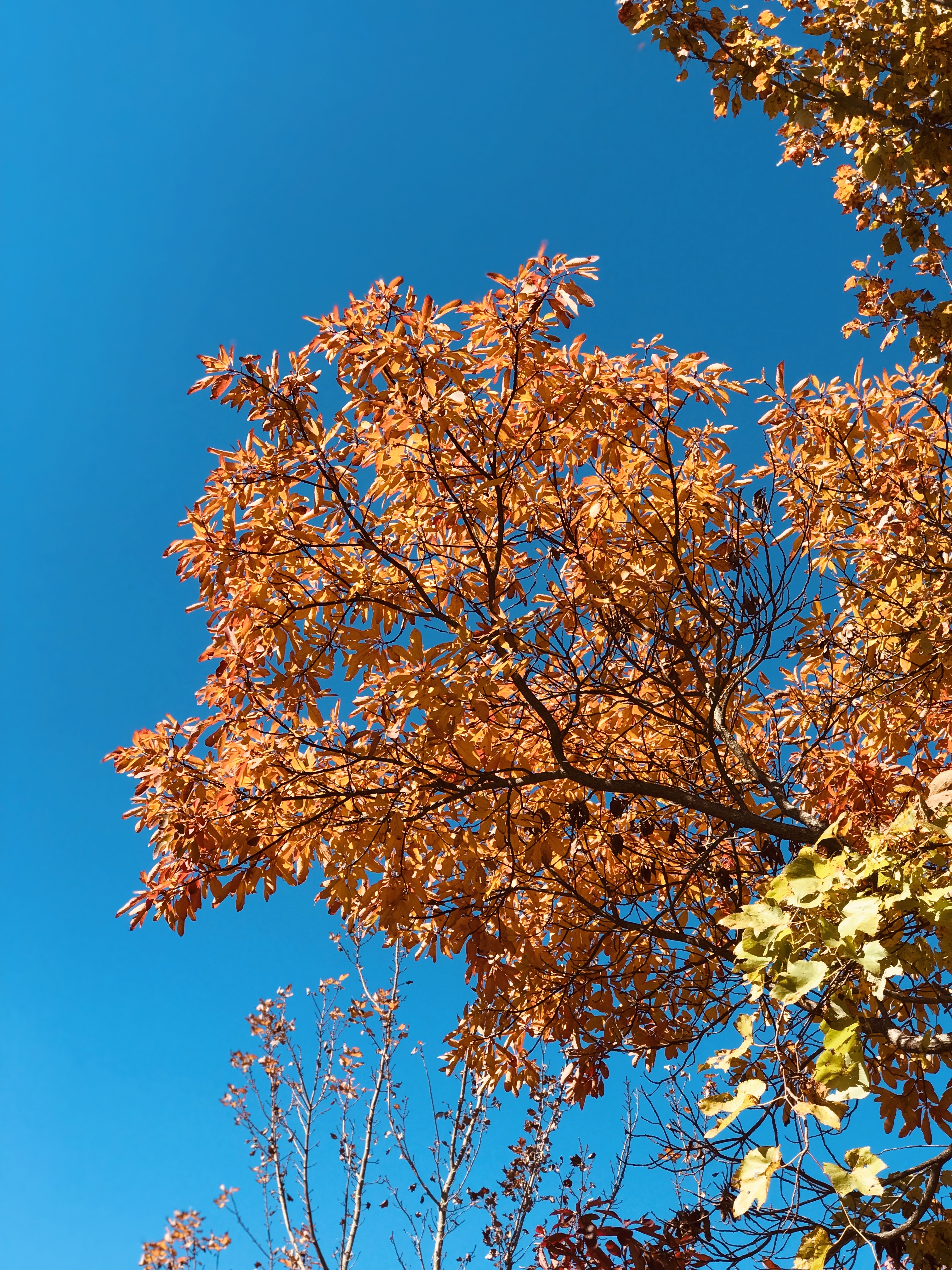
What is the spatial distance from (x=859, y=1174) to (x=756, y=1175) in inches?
7.5

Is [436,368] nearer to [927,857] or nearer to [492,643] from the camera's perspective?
[492,643]

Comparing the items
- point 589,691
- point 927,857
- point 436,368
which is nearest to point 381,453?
point 436,368

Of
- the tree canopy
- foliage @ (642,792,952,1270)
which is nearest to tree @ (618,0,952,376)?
the tree canopy

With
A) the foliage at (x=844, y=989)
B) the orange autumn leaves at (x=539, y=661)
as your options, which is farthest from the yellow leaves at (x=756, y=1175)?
the orange autumn leaves at (x=539, y=661)

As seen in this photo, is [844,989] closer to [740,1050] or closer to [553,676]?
[740,1050]

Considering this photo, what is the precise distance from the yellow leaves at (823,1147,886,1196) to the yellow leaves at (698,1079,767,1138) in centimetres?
17

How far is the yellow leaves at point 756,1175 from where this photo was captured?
1.68 m

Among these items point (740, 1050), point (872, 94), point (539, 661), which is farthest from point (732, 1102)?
point (872, 94)

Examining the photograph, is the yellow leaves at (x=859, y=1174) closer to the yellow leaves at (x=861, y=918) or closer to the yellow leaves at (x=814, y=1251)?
the yellow leaves at (x=814, y=1251)

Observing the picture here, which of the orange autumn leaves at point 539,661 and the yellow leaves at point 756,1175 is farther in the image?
the orange autumn leaves at point 539,661

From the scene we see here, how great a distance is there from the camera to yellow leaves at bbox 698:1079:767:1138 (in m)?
1.80

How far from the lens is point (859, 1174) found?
1.66m

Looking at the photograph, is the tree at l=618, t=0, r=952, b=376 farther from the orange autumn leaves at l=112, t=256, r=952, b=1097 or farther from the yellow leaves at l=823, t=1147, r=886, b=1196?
the yellow leaves at l=823, t=1147, r=886, b=1196

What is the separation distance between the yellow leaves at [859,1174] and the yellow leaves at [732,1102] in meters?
0.17
